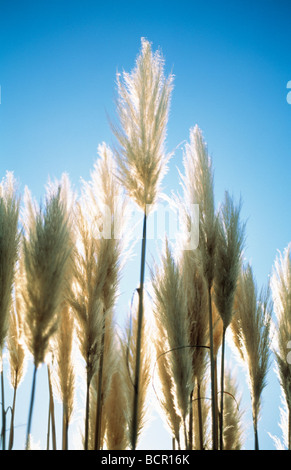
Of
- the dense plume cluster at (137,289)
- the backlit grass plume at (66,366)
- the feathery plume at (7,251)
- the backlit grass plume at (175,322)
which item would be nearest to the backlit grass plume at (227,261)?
the dense plume cluster at (137,289)

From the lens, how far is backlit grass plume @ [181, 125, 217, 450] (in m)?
1.89

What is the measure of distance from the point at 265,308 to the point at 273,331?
0.58 ft

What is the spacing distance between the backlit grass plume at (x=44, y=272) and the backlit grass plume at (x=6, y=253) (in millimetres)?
105

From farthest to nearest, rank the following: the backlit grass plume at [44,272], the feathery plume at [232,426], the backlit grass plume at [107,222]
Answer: the feathery plume at [232,426], the backlit grass plume at [107,222], the backlit grass plume at [44,272]

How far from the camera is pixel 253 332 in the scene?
204 centimetres

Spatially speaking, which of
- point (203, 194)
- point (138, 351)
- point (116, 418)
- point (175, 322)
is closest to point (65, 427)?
point (116, 418)

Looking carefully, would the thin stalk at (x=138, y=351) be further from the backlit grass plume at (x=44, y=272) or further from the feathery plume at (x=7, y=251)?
the feathery plume at (x=7, y=251)

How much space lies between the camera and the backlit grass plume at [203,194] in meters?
1.89

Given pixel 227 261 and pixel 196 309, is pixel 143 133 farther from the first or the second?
pixel 196 309

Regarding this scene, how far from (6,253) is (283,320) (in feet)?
4.82

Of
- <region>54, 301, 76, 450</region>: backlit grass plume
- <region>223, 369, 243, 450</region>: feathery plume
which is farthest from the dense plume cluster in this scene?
<region>223, 369, 243, 450</region>: feathery plume

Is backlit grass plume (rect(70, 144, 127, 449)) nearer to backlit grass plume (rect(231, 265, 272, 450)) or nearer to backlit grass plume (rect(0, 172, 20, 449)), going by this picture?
backlit grass plume (rect(0, 172, 20, 449))
